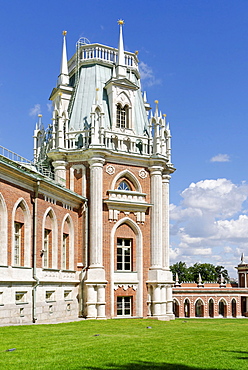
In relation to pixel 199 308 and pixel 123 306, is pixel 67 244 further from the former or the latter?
pixel 199 308

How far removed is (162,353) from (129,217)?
22.6 metres

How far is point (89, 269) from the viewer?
117 feet

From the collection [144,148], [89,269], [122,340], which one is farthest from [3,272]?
[144,148]

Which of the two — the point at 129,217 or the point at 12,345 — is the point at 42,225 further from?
the point at 12,345

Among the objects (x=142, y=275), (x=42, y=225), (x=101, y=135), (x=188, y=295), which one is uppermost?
(x=101, y=135)

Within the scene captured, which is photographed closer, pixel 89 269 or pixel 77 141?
pixel 89 269

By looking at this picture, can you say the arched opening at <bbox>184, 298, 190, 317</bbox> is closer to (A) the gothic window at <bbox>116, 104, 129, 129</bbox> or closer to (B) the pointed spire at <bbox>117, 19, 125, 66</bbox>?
(A) the gothic window at <bbox>116, 104, 129, 129</bbox>

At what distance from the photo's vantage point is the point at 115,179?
123 feet

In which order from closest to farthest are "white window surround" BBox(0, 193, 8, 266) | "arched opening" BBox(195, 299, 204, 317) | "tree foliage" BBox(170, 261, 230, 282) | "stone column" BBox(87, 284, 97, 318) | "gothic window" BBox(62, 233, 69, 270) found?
1. "white window surround" BBox(0, 193, 8, 266)
2. "gothic window" BBox(62, 233, 69, 270)
3. "stone column" BBox(87, 284, 97, 318)
4. "arched opening" BBox(195, 299, 204, 317)
5. "tree foliage" BBox(170, 261, 230, 282)

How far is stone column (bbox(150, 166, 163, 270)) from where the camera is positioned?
38.3m

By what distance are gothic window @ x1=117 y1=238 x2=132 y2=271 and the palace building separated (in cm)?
7

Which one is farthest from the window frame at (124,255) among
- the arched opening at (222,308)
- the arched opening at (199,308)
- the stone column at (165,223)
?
the arched opening at (222,308)

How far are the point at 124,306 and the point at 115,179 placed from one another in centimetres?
914

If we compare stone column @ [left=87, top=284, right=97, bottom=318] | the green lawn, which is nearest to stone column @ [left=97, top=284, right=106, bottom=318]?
stone column @ [left=87, top=284, right=97, bottom=318]
